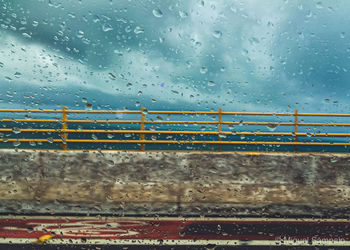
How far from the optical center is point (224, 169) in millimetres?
4930

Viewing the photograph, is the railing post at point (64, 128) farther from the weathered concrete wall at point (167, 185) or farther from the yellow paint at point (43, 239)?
the yellow paint at point (43, 239)

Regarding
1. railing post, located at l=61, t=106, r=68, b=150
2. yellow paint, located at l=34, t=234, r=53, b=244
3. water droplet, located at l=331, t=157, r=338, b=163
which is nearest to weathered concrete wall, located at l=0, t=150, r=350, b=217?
water droplet, located at l=331, t=157, r=338, b=163

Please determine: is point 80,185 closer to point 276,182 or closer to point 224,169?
point 224,169

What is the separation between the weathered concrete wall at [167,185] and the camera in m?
4.84

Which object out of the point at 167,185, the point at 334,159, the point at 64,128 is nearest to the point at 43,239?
the point at 167,185

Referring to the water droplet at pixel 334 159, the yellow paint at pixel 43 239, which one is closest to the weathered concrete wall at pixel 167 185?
the water droplet at pixel 334 159

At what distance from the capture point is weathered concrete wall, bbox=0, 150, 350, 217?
4.84 metres

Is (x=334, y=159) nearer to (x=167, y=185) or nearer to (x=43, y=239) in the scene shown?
(x=167, y=185)

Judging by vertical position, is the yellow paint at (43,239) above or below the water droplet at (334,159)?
below

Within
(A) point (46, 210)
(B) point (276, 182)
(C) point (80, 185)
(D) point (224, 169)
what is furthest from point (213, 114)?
(A) point (46, 210)

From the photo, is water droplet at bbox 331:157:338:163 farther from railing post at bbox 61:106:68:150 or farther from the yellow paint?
railing post at bbox 61:106:68:150

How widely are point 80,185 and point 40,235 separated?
1.06 meters

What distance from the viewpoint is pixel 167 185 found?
488 centimetres

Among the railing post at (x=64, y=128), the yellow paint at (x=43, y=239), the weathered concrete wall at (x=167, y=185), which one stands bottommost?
the yellow paint at (x=43, y=239)
